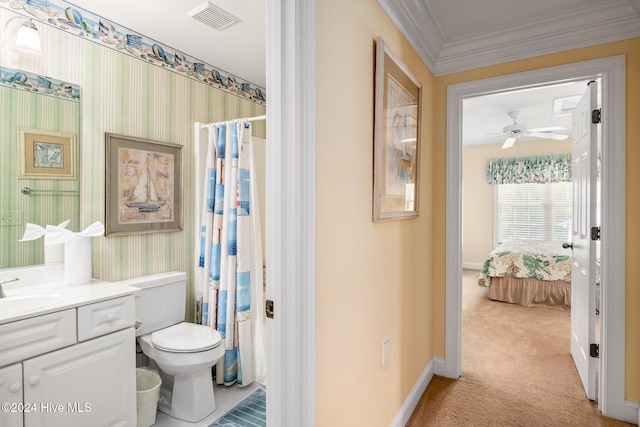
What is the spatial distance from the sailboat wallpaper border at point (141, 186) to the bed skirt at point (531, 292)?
13.3 ft

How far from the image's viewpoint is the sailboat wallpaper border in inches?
90.9

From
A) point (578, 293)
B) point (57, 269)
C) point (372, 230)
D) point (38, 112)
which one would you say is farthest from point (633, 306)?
point (38, 112)

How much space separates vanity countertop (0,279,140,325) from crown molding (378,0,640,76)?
2047mm

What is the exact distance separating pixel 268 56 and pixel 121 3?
160 cm

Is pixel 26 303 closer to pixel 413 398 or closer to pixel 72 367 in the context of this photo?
pixel 72 367

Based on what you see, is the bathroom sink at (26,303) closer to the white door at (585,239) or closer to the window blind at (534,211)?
the white door at (585,239)

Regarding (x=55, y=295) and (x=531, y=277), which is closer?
(x=55, y=295)

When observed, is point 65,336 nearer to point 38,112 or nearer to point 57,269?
point 57,269

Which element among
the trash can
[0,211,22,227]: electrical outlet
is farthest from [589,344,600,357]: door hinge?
[0,211,22,227]: electrical outlet

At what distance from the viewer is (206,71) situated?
294 cm

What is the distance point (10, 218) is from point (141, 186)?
75cm

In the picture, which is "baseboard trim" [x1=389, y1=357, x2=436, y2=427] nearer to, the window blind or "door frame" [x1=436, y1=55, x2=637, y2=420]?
"door frame" [x1=436, y1=55, x2=637, y2=420]

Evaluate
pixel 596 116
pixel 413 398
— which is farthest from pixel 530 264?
pixel 413 398

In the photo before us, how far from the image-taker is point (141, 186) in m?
2.48
